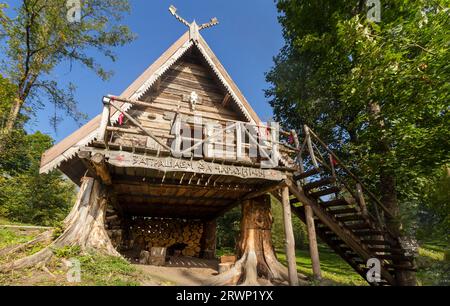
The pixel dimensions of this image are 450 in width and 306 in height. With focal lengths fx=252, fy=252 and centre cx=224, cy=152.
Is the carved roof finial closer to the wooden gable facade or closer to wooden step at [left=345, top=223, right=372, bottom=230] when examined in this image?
the wooden gable facade

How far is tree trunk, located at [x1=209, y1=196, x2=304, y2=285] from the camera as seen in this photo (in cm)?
712

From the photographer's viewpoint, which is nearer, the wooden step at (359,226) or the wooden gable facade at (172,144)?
the wooden gable facade at (172,144)

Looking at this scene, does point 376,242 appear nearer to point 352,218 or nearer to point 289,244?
point 352,218

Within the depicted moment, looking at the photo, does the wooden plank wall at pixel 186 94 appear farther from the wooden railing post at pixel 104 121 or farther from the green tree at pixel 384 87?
the green tree at pixel 384 87

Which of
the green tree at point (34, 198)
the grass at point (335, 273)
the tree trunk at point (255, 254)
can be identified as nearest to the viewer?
the tree trunk at point (255, 254)

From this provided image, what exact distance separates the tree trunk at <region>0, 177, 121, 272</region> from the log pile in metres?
7.48

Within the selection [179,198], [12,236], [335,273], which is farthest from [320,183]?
[12,236]

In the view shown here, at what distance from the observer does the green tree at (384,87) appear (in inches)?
286

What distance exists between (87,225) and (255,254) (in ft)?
15.9

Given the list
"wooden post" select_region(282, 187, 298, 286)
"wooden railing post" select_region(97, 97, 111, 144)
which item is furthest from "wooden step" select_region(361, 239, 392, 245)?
"wooden railing post" select_region(97, 97, 111, 144)

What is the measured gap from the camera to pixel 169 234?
14.3 meters

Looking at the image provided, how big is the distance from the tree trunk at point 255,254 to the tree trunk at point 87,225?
318 cm

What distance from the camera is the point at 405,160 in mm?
8633

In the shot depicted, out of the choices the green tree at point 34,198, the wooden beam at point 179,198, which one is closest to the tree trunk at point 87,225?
the wooden beam at point 179,198
